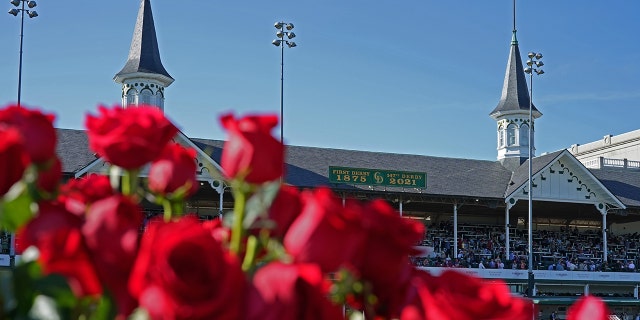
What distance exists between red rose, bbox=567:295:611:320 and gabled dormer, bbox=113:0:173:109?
37188 mm

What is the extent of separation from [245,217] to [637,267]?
126 feet

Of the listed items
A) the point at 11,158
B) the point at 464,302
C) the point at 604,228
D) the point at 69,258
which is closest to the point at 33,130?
the point at 11,158

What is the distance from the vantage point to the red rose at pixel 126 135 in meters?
1.53

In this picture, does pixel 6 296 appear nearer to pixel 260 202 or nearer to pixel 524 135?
pixel 260 202

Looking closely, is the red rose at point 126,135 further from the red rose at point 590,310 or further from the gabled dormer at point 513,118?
the gabled dormer at point 513,118

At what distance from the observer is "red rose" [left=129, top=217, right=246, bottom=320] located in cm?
117

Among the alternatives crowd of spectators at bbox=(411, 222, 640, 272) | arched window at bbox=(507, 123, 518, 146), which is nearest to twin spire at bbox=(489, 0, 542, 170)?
arched window at bbox=(507, 123, 518, 146)

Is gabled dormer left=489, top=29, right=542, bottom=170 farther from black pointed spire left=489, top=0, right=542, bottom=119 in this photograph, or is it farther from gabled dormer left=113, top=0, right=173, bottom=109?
gabled dormer left=113, top=0, right=173, bottom=109

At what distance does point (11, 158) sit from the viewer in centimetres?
145

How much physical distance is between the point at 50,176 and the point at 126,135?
7.1 inches

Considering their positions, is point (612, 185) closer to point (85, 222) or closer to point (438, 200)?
point (438, 200)

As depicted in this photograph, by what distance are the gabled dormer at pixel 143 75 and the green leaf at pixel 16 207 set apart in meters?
36.9

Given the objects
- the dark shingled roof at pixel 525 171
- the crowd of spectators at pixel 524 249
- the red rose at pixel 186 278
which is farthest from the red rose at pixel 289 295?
the dark shingled roof at pixel 525 171

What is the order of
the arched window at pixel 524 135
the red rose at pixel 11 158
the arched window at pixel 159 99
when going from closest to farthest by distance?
the red rose at pixel 11 158 → the arched window at pixel 159 99 → the arched window at pixel 524 135
